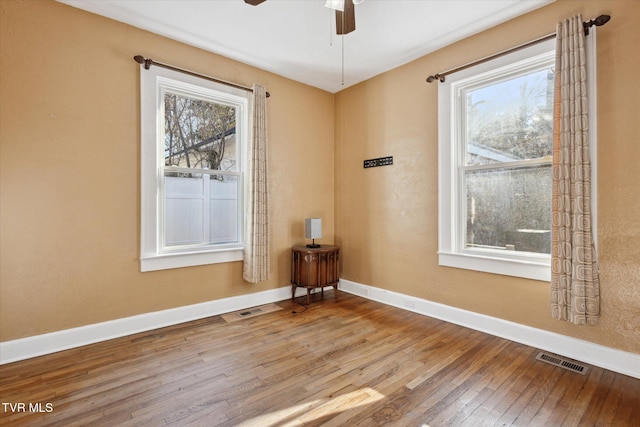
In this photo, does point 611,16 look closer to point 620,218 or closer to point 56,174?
point 620,218

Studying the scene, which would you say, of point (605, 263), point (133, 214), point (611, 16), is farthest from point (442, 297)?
point (133, 214)

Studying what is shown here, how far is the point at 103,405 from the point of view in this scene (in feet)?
6.23

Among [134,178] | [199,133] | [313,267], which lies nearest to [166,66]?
[199,133]

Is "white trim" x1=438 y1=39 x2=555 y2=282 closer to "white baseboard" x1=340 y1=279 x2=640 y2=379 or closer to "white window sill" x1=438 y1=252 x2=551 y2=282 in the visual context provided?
"white window sill" x1=438 y1=252 x2=551 y2=282

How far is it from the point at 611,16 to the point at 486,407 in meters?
3.00

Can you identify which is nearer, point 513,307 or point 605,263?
point 605,263

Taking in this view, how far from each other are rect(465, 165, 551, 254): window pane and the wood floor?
94cm

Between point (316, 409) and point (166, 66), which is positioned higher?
point (166, 66)

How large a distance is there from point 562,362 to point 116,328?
3.89m

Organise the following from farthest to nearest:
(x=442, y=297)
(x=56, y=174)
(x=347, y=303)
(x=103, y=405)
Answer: (x=347, y=303)
(x=442, y=297)
(x=56, y=174)
(x=103, y=405)

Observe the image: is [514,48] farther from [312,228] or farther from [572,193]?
[312,228]

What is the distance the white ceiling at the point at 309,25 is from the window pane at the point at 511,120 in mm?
605

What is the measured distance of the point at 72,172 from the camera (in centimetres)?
265

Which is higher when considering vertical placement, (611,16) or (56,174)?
(611,16)
